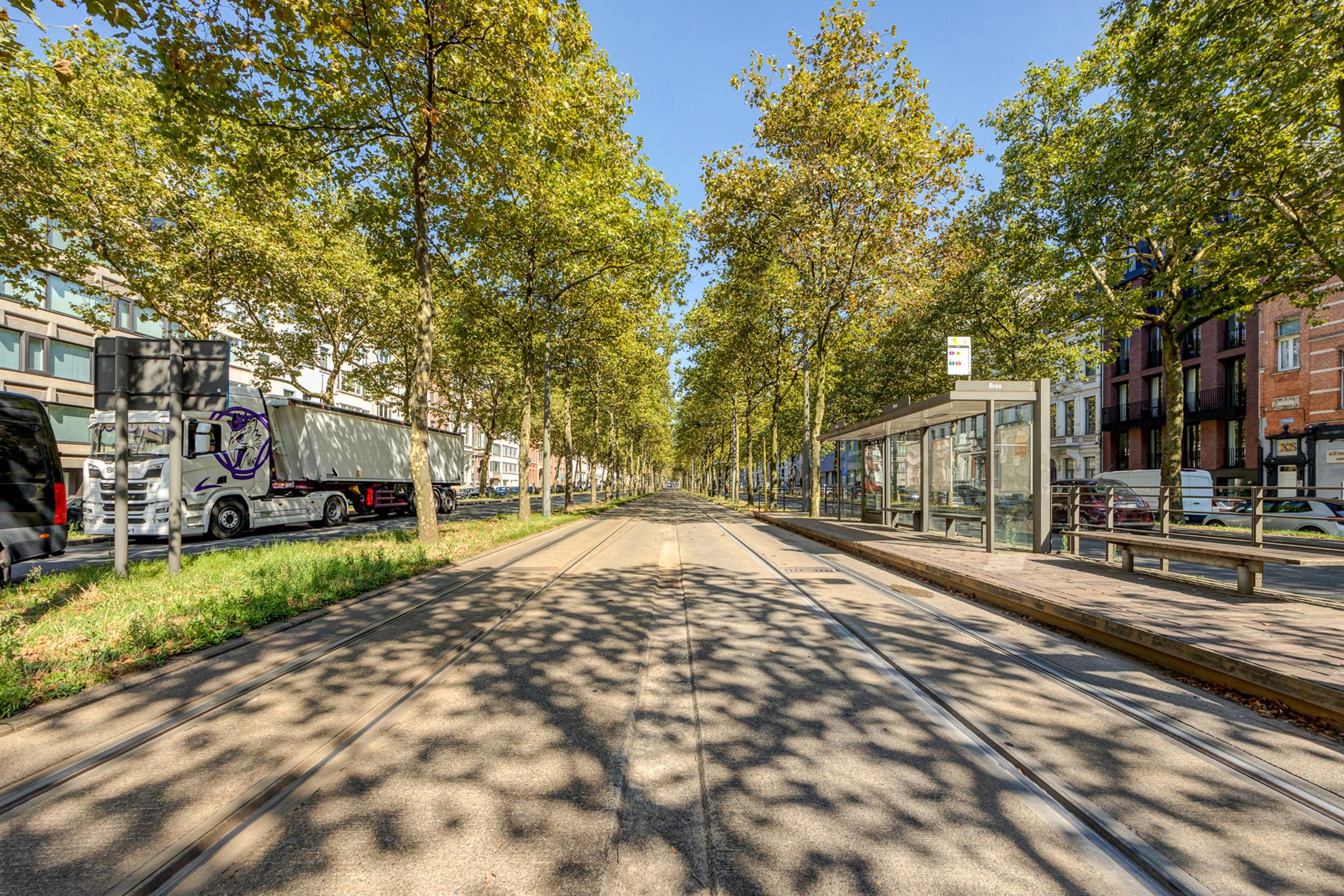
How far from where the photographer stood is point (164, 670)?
14.8 feet

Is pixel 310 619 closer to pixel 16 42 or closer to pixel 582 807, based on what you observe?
pixel 582 807

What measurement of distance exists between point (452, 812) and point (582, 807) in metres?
0.58

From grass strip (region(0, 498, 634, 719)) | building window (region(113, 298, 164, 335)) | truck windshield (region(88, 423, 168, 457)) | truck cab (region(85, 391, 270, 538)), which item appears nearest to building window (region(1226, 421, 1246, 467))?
grass strip (region(0, 498, 634, 719))

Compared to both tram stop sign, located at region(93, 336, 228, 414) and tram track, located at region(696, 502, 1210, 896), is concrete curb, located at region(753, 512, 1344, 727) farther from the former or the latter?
tram stop sign, located at region(93, 336, 228, 414)

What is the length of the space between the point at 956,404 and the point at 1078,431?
3853 cm

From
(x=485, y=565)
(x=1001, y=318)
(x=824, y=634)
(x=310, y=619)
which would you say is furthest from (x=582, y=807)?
(x=1001, y=318)

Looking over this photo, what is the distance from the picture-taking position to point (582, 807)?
270 cm

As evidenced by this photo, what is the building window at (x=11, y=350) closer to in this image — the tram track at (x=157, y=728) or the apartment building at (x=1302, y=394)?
the tram track at (x=157, y=728)

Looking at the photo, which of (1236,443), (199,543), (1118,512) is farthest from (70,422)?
(1236,443)

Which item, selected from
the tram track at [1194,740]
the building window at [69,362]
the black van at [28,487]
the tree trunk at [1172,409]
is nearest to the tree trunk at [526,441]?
the black van at [28,487]

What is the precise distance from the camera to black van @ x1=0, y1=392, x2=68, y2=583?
745cm

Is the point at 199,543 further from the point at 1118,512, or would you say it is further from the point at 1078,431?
the point at 1078,431

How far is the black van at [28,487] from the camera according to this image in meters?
7.45

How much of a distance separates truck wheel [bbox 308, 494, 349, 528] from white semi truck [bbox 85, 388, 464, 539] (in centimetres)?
4
